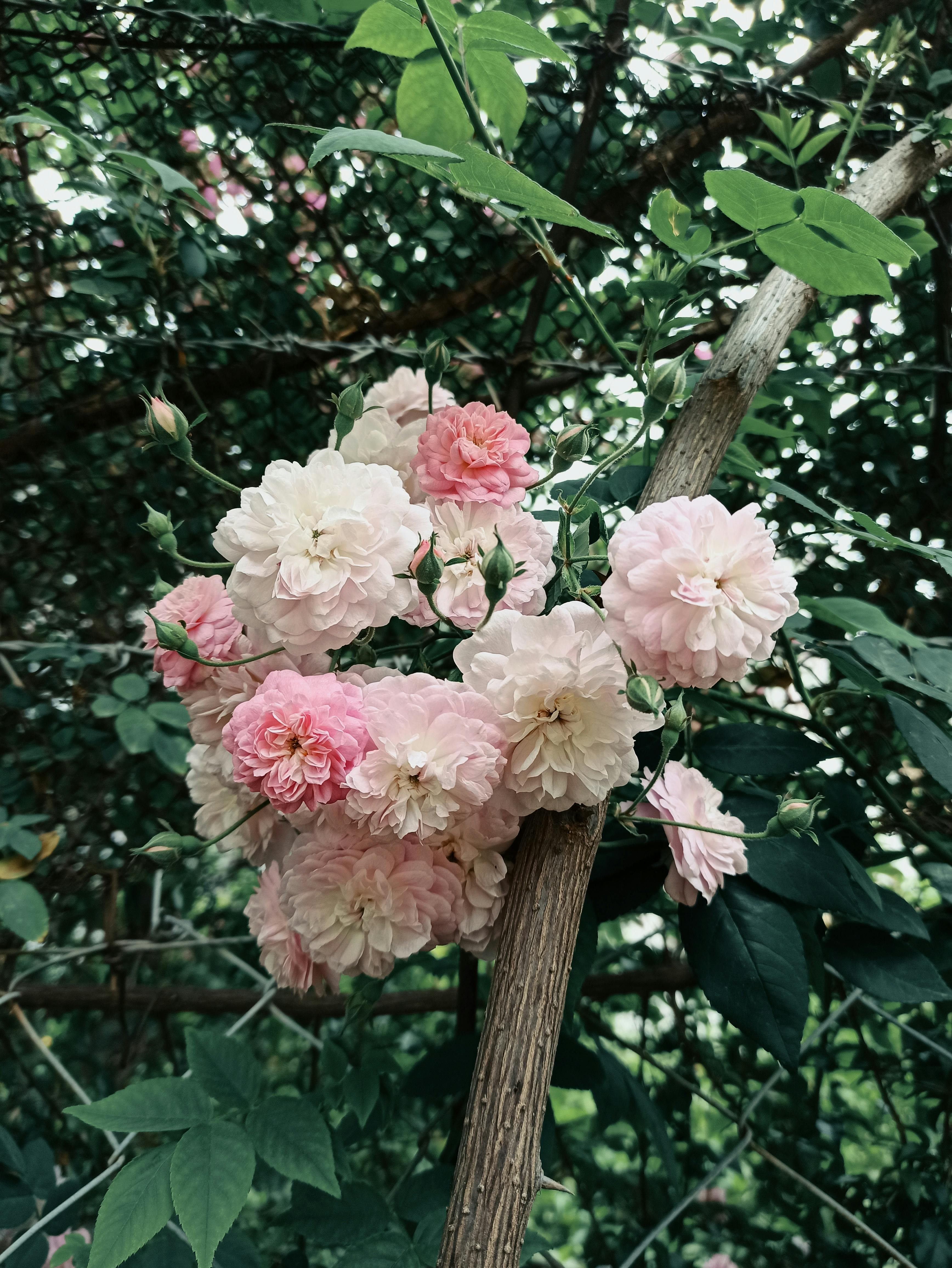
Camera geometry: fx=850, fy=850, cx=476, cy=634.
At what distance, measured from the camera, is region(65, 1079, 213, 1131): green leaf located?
50cm

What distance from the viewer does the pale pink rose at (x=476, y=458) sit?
19.0 inches

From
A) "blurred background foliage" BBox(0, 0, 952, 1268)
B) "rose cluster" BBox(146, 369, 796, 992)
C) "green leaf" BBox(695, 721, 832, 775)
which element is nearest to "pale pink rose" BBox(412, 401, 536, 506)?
"rose cluster" BBox(146, 369, 796, 992)

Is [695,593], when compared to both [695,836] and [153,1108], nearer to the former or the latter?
[695,836]

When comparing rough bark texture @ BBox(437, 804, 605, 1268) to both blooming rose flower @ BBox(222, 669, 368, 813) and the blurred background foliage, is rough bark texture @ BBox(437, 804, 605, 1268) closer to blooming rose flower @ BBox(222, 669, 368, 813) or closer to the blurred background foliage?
blooming rose flower @ BBox(222, 669, 368, 813)

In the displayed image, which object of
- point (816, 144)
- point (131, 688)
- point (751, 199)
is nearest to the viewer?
point (751, 199)

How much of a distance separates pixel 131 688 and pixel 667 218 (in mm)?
634

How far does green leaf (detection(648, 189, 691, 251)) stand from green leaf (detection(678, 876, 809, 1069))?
43 centimetres

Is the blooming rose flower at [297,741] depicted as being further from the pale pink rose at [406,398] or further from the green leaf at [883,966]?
the green leaf at [883,966]

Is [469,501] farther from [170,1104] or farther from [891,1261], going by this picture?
[891,1261]

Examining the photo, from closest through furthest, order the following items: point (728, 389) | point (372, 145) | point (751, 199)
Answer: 1. point (372, 145)
2. point (751, 199)
3. point (728, 389)

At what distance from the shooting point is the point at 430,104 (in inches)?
22.5

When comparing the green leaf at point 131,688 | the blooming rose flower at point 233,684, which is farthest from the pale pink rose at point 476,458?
the green leaf at point 131,688

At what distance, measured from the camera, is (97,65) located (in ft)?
3.07

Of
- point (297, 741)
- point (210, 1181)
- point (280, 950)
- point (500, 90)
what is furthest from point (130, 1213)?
point (500, 90)
